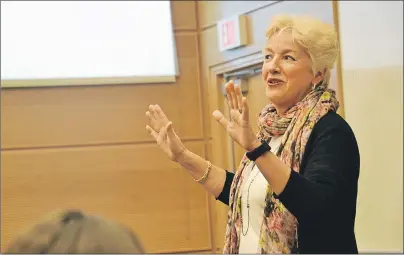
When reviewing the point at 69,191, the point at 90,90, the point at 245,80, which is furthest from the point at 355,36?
the point at 69,191

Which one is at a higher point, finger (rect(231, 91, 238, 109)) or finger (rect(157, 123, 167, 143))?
finger (rect(231, 91, 238, 109))

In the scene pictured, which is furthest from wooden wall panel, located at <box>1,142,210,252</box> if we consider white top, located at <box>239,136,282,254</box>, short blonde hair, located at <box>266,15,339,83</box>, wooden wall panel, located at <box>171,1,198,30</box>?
short blonde hair, located at <box>266,15,339,83</box>

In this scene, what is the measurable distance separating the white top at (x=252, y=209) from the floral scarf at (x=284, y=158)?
19 mm

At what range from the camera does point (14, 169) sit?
11.3ft

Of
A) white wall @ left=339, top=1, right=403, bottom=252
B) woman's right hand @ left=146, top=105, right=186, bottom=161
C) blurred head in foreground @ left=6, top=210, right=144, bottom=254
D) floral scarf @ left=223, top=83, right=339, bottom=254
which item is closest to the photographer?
blurred head in foreground @ left=6, top=210, right=144, bottom=254

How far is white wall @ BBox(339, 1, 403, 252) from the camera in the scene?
2846 millimetres

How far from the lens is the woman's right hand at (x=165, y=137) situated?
1776mm

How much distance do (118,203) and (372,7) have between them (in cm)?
166

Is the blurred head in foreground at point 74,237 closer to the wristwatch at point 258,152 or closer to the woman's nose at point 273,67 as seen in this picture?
the wristwatch at point 258,152

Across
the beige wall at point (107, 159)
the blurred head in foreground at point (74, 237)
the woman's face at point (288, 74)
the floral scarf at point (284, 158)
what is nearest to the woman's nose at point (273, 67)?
the woman's face at point (288, 74)

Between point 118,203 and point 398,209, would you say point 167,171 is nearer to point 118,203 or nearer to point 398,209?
point 118,203

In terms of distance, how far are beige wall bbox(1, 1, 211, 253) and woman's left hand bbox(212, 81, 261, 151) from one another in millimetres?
2113

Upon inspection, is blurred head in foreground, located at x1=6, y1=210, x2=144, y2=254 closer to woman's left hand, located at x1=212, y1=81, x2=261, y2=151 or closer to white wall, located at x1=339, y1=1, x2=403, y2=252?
woman's left hand, located at x1=212, y1=81, x2=261, y2=151

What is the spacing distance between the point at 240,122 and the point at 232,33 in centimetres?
204
